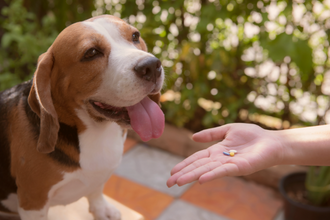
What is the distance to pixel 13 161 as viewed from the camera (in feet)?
5.29

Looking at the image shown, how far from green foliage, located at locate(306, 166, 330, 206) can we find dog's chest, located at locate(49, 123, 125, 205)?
175cm

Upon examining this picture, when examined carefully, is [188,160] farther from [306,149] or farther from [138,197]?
[138,197]

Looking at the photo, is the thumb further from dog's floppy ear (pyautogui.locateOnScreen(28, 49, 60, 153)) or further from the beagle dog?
dog's floppy ear (pyautogui.locateOnScreen(28, 49, 60, 153))

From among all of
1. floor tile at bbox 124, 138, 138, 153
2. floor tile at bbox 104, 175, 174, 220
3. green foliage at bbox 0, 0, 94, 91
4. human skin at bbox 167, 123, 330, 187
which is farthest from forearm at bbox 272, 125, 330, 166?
green foliage at bbox 0, 0, 94, 91

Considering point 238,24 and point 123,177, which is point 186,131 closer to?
point 123,177

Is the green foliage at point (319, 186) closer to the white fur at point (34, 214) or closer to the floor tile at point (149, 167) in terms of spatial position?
the floor tile at point (149, 167)

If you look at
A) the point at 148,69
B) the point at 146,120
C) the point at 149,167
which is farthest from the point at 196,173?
the point at 149,167

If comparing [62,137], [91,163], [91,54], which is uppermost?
[91,54]

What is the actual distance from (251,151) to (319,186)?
1.50 m

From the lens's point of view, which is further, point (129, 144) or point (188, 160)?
point (129, 144)

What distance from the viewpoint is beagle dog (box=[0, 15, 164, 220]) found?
149 cm

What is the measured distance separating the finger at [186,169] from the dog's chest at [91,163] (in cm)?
46

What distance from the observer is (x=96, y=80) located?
155 cm

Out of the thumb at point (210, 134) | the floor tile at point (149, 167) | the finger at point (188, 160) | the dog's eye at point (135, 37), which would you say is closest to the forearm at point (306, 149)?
the thumb at point (210, 134)
